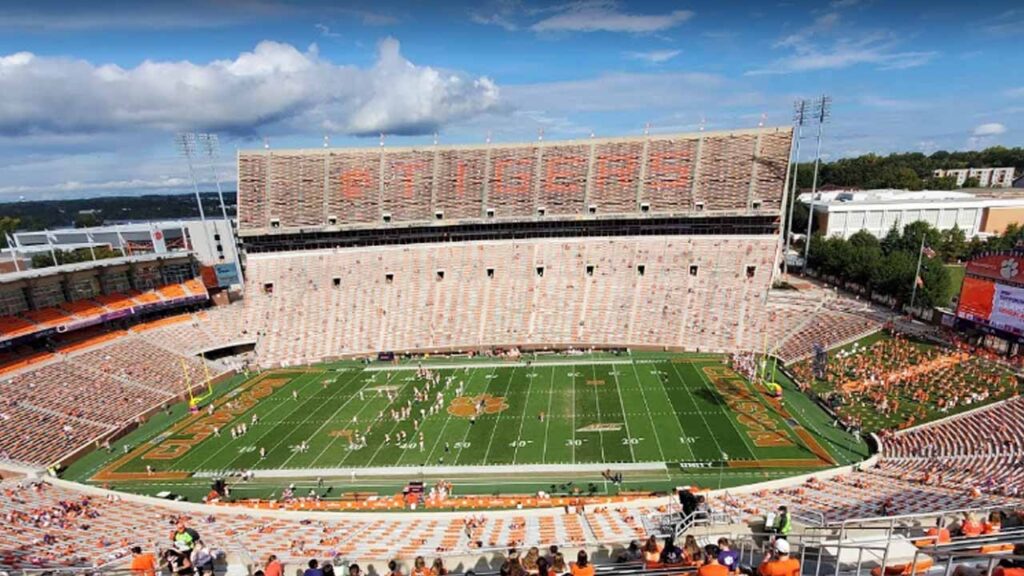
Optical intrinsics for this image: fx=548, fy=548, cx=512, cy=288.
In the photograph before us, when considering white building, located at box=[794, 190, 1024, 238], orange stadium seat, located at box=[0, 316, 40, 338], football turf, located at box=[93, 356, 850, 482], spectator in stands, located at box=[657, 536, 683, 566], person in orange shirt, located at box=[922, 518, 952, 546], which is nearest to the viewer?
spectator in stands, located at box=[657, 536, 683, 566]

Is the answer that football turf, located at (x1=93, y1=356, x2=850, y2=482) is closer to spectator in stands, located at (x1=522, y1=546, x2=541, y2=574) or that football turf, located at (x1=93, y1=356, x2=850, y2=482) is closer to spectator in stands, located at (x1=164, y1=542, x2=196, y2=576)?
spectator in stands, located at (x1=164, y1=542, x2=196, y2=576)

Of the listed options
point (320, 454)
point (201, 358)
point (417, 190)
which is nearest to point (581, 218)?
point (417, 190)

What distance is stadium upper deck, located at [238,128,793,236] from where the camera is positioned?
43.0m

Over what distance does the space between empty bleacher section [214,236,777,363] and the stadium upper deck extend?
263 centimetres

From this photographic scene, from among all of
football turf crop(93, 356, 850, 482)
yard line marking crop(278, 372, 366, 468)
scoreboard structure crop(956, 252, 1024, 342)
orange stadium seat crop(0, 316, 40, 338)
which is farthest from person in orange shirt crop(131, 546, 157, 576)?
scoreboard structure crop(956, 252, 1024, 342)

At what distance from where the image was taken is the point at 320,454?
26516 millimetres

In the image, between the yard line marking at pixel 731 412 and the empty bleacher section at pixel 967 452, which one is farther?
the yard line marking at pixel 731 412

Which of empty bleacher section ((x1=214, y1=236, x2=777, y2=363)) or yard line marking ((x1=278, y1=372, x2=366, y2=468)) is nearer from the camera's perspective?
yard line marking ((x1=278, y1=372, x2=366, y2=468))

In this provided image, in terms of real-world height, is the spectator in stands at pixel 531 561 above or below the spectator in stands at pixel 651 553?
below

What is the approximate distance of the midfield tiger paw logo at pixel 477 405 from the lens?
30141 millimetres

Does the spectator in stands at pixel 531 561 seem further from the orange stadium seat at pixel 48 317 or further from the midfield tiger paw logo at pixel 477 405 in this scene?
Result: the orange stadium seat at pixel 48 317

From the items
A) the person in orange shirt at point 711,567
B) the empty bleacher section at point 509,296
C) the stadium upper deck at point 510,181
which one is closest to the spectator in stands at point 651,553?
the person in orange shirt at point 711,567

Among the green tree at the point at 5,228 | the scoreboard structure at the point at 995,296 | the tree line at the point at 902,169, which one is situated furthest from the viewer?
the tree line at the point at 902,169

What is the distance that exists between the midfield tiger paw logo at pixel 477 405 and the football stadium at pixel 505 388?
392 millimetres
